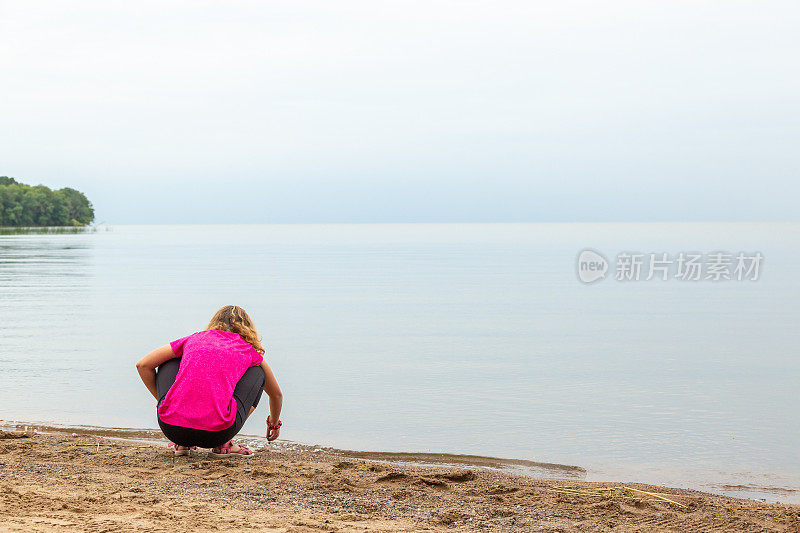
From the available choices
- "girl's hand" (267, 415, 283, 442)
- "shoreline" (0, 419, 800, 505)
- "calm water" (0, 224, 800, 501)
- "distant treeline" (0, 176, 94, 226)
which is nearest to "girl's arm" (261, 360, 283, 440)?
"girl's hand" (267, 415, 283, 442)

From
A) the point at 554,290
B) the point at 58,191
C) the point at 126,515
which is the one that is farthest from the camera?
the point at 58,191

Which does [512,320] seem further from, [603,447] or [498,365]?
[603,447]

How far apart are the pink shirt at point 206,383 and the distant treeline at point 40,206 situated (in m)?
160

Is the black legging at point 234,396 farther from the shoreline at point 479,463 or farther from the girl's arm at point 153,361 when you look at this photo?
the shoreline at point 479,463

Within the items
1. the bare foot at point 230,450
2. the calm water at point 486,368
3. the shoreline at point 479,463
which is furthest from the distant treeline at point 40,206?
the bare foot at point 230,450

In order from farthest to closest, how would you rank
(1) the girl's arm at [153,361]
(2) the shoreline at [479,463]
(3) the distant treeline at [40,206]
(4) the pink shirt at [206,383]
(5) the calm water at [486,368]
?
(3) the distant treeline at [40,206], (5) the calm water at [486,368], (2) the shoreline at [479,463], (1) the girl's arm at [153,361], (4) the pink shirt at [206,383]

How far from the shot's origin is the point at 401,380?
11648 mm

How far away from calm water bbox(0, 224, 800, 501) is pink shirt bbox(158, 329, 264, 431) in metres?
2.40

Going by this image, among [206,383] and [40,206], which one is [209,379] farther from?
Result: [40,206]

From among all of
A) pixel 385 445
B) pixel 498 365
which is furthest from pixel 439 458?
pixel 498 365

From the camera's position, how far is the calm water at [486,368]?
8.60 meters

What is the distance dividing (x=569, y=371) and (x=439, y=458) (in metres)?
5.12

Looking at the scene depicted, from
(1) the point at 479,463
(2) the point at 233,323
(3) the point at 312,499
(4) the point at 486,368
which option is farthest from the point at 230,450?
(4) the point at 486,368

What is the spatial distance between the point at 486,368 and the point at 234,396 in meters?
6.62
